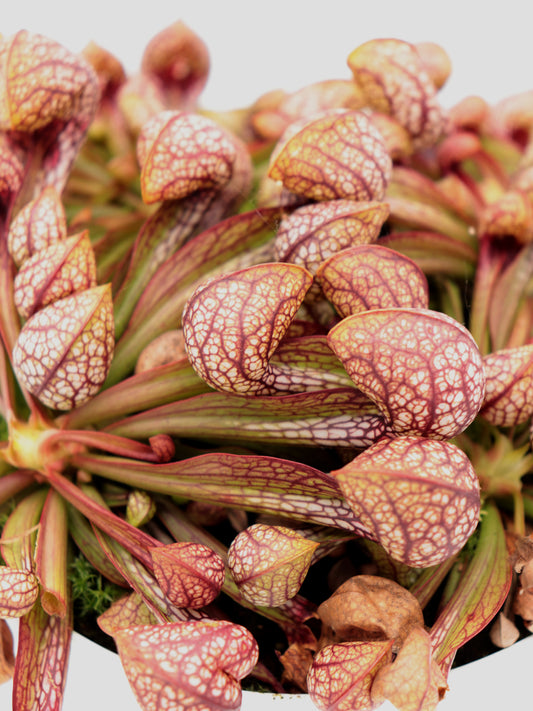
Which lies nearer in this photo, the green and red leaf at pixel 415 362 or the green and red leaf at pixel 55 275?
the green and red leaf at pixel 415 362

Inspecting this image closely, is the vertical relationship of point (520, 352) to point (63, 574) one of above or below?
above

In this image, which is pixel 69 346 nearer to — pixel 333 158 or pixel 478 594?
pixel 333 158

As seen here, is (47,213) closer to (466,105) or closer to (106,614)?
(106,614)

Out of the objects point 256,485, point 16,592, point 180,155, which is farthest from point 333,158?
point 16,592

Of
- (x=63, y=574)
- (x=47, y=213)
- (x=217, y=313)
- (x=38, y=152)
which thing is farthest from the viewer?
(x=38, y=152)

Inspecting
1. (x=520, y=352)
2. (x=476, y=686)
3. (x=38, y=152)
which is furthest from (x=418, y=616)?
(x=38, y=152)

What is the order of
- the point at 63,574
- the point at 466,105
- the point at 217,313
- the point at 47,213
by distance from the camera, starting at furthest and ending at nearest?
the point at 466,105 → the point at 47,213 → the point at 63,574 → the point at 217,313

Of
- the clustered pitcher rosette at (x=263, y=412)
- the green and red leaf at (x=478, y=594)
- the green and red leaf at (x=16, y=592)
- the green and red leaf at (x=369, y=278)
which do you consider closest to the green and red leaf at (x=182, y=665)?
the clustered pitcher rosette at (x=263, y=412)

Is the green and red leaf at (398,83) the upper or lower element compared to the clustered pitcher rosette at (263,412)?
upper

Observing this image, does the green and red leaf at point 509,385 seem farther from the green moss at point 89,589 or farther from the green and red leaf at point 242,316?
the green moss at point 89,589
